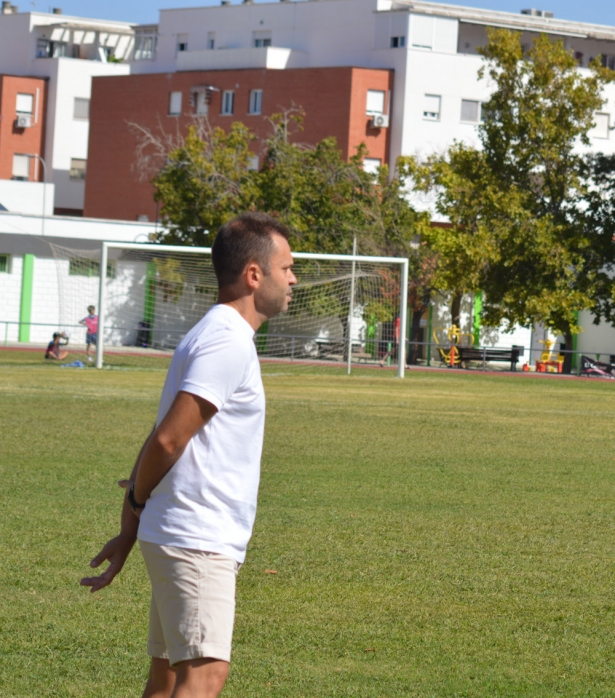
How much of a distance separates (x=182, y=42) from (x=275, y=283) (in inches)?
2758

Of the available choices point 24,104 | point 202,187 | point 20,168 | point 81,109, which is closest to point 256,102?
point 202,187

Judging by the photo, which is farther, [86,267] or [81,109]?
[81,109]

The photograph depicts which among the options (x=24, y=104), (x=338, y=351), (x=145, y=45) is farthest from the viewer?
(x=145, y=45)

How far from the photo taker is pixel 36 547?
818 centimetres

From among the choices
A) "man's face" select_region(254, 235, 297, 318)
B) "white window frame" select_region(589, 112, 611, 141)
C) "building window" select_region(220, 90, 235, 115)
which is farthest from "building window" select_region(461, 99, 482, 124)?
"man's face" select_region(254, 235, 297, 318)

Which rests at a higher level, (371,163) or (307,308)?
(371,163)

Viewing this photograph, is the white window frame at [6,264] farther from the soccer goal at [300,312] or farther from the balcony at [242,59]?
the balcony at [242,59]

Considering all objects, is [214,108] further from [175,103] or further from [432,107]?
[432,107]

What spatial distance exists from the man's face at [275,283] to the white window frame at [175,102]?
6320 cm

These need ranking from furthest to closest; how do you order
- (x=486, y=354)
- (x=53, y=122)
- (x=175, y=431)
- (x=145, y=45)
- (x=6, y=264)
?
(x=145, y=45) < (x=53, y=122) < (x=6, y=264) < (x=486, y=354) < (x=175, y=431)

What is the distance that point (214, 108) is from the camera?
64.4 m

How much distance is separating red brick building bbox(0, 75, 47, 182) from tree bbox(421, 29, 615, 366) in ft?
121

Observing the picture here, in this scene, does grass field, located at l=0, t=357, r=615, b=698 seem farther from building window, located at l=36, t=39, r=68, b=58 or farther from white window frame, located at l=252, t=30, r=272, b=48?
building window, located at l=36, t=39, r=68, b=58

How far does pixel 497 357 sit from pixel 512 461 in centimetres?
2916
